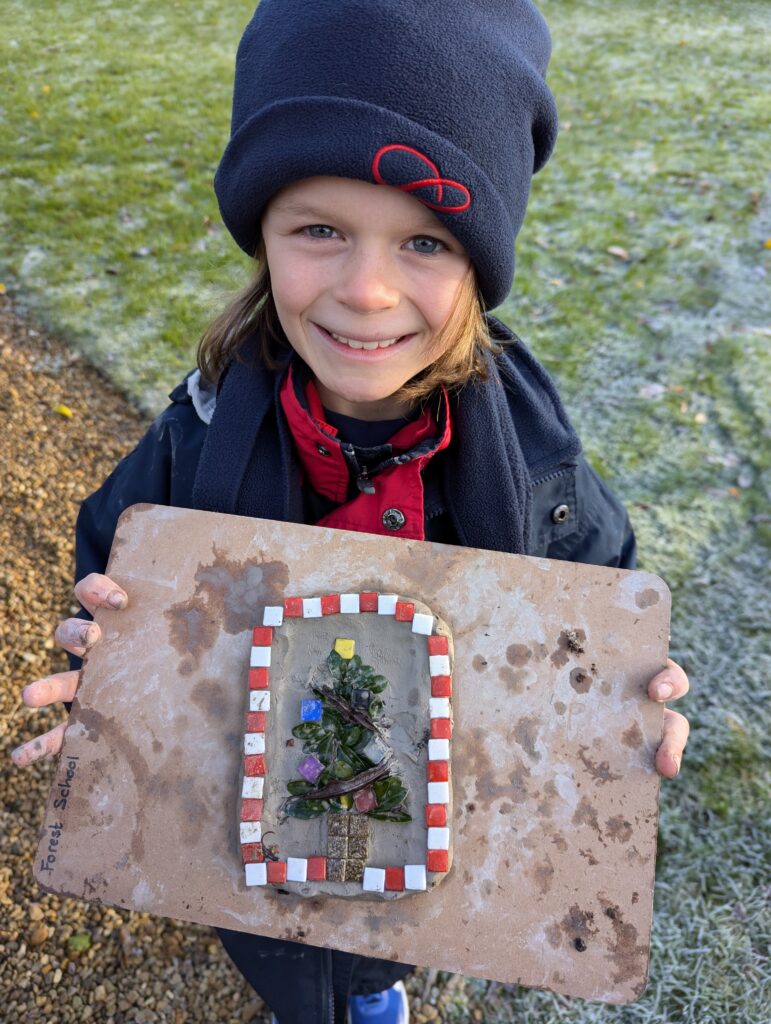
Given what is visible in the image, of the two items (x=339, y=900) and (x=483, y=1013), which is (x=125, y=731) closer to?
(x=339, y=900)

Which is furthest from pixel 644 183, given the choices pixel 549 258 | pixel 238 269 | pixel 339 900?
pixel 339 900

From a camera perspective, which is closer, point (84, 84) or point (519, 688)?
point (519, 688)

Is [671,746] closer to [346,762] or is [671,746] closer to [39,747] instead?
[346,762]

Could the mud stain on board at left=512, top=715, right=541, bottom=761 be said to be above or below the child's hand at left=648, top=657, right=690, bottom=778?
below

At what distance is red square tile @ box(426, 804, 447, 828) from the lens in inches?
62.7

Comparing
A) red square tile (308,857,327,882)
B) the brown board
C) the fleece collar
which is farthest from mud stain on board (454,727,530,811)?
the fleece collar

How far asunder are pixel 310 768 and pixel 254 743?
13 centimetres

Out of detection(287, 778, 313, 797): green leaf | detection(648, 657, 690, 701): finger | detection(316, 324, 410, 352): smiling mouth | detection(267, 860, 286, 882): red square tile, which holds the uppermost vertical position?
detection(316, 324, 410, 352): smiling mouth

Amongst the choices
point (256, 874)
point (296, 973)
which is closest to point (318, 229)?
point (256, 874)

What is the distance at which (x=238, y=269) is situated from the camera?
5.23 meters

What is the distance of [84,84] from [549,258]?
4267 millimetres

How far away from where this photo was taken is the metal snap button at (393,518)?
2.00 m

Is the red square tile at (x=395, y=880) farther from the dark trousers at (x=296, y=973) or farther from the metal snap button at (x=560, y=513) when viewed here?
the metal snap button at (x=560, y=513)

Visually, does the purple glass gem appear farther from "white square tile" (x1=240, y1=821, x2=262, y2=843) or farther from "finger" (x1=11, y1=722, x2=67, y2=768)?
"finger" (x1=11, y1=722, x2=67, y2=768)
